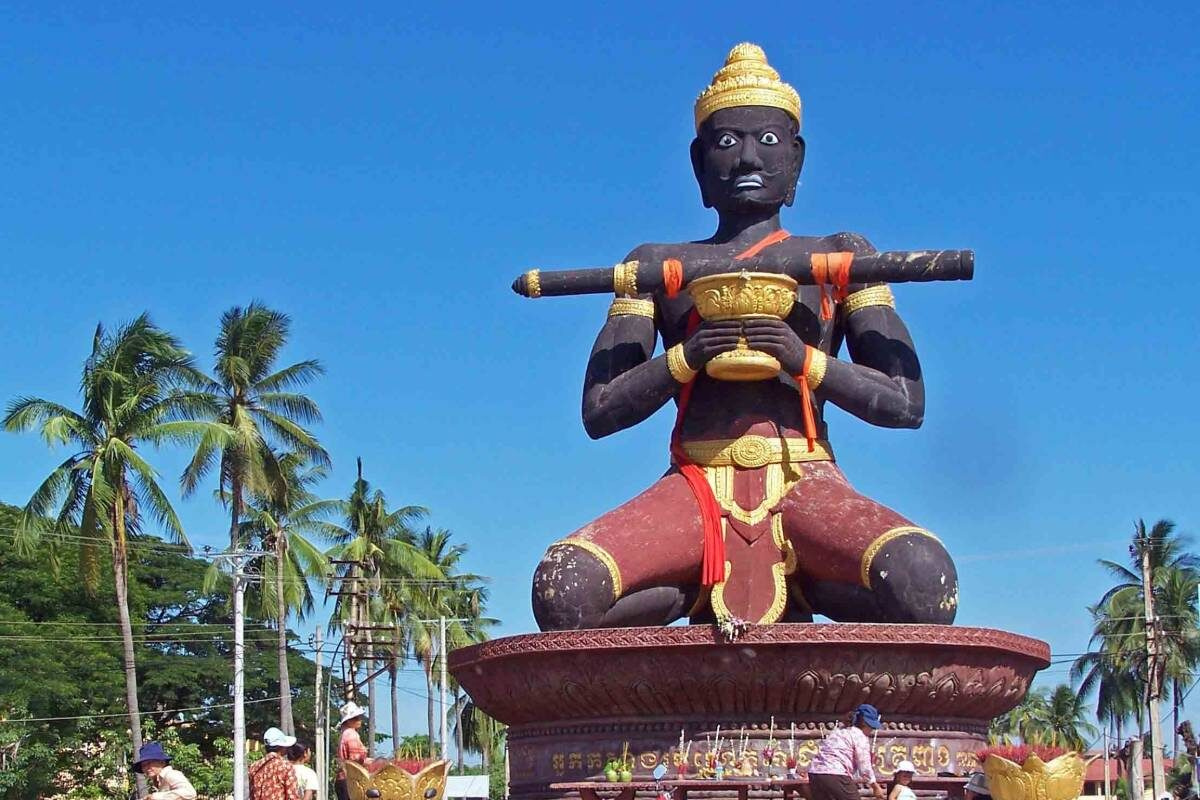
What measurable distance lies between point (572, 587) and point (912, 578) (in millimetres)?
2034

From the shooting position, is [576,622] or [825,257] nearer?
[576,622]

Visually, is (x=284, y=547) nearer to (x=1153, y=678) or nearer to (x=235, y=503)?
(x=235, y=503)

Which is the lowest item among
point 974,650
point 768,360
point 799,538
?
point 974,650

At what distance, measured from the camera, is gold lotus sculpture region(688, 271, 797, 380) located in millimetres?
11242

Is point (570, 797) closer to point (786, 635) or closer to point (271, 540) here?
point (786, 635)

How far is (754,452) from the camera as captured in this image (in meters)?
11.7

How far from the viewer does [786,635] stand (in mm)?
9898

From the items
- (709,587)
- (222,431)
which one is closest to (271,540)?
(222,431)

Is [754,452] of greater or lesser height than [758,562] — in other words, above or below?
above

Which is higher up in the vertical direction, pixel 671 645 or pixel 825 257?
pixel 825 257

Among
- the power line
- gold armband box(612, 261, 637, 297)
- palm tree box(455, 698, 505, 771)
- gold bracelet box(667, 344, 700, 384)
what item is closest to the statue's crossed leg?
gold bracelet box(667, 344, 700, 384)

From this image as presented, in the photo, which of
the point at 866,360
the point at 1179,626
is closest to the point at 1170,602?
the point at 1179,626

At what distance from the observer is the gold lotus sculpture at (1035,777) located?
9258 millimetres

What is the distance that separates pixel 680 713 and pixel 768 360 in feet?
7.62
